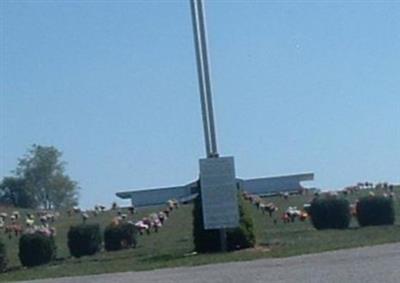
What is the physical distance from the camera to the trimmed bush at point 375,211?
4181 cm

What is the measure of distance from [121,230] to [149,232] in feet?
21.0

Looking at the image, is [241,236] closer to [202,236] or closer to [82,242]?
[202,236]

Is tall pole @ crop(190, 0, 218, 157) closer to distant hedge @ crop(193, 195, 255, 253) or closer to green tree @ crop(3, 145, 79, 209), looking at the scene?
distant hedge @ crop(193, 195, 255, 253)

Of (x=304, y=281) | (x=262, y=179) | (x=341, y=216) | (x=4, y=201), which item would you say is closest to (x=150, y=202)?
(x=262, y=179)

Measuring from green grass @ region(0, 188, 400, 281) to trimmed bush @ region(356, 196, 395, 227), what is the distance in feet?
1.89

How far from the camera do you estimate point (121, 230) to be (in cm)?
3928

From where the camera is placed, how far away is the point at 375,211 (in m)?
42.2

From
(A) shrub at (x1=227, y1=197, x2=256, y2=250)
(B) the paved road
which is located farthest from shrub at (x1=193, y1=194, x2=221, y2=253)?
(B) the paved road

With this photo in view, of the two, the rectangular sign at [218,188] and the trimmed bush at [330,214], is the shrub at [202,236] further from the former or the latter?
the trimmed bush at [330,214]

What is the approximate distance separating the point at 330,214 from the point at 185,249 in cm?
810

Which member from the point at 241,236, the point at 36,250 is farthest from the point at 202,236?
the point at 36,250

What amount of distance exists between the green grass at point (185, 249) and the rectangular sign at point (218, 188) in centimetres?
105

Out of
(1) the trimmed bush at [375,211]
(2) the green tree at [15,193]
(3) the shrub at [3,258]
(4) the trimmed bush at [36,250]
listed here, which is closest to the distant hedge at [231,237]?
(4) the trimmed bush at [36,250]

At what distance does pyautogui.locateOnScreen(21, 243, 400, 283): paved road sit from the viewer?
22.9 m
